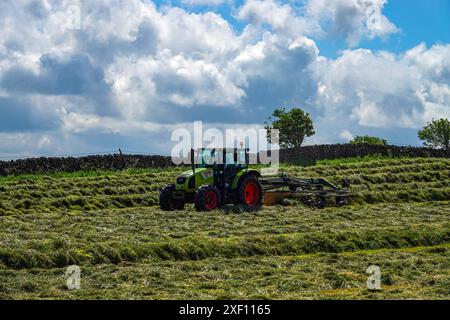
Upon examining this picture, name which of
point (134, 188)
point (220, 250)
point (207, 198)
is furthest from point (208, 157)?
point (220, 250)

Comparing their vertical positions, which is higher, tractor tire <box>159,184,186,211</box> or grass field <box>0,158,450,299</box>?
tractor tire <box>159,184,186,211</box>

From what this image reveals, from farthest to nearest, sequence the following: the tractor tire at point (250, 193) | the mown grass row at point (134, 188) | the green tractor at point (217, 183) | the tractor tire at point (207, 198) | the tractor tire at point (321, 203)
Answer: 1. the mown grass row at point (134, 188)
2. the tractor tire at point (321, 203)
3. the tractor tire at point (250, 193)
4. the green tractor at point (217, 183)
5. the tractor tire at point (207, 198)

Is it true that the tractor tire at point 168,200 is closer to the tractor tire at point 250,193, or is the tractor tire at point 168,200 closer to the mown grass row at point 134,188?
the tractor tire at point 250,193

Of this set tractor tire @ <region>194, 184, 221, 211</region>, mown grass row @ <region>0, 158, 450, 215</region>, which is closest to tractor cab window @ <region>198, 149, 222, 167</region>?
tractor tire @ <region>194, 184, 221, 211</region>

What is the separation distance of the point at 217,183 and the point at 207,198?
3.93ft

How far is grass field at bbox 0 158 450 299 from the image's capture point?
11.7 metres

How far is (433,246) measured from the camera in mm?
17266

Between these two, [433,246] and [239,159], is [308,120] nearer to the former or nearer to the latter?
[239,159]

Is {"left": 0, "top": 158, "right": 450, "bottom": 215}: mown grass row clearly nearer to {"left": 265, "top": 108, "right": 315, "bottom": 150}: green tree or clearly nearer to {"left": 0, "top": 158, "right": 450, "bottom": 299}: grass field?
{"left": 0, "top": 158, "right": 450, "bottom": 299}: grass field

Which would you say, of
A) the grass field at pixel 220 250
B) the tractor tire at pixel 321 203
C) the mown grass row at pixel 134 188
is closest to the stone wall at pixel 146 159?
the mown grass row at pixel 134 188

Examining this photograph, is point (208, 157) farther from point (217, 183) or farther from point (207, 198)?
point (207, 198)

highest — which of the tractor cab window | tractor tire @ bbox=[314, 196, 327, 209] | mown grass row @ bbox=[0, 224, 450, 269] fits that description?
the tractor cab window

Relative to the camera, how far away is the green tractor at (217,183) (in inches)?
878

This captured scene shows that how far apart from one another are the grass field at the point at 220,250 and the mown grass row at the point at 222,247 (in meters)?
0.02
